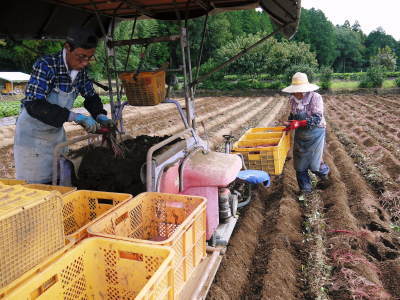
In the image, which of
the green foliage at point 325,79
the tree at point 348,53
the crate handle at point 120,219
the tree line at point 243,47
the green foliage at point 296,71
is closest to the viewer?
the crate handle at point 120,219

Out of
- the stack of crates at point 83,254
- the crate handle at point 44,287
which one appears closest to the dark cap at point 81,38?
the stack of crates at point 83,254

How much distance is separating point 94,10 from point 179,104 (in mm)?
1486

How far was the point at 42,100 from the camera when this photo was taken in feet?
9.34

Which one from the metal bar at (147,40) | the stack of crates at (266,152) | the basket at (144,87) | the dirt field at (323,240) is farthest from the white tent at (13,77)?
the basket at (144,87)

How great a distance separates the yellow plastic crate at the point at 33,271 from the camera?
1345mm

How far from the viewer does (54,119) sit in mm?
2803

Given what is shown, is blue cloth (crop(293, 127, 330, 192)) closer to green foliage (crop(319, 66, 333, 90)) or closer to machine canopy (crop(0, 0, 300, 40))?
machine canopy (crop(0, 0, 300, 40))

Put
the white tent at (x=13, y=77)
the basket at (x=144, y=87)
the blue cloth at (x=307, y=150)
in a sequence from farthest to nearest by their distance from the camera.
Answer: the white tent at (x=13, y=77) < the blue cloth at (x=307, y=150) < the basket at (x=144, y=87)

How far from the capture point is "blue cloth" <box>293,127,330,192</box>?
5090 millimetres

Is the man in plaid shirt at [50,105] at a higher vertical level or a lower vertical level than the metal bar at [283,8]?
lower

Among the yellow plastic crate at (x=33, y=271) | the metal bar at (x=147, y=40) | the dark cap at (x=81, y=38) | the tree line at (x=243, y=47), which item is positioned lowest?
the yellow plastic crate at (x=33, y=271)

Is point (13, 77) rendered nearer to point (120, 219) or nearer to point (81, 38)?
point (81, 38)

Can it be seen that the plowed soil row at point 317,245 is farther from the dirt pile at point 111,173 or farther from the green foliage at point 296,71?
the green foliage at point 296,71

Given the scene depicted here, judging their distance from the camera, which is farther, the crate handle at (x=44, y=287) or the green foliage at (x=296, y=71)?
the green foliage at (x=296, y=71)
